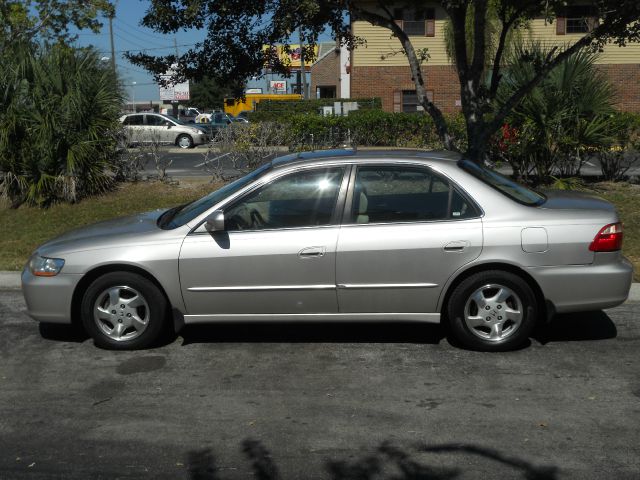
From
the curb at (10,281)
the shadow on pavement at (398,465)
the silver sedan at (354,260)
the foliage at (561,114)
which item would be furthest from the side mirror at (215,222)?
the foliage at (561,114)

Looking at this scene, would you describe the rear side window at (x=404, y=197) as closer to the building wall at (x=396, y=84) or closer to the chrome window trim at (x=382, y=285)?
the chrome window trim at (x=382, y=285)

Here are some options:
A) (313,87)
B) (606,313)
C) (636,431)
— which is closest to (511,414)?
(636,431)

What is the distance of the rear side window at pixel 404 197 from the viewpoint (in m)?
6.23

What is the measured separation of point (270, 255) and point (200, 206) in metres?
0.89

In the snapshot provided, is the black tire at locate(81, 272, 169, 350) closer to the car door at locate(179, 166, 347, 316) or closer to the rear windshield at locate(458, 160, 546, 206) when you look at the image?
the car door at locate(179, 166, 347, 316)

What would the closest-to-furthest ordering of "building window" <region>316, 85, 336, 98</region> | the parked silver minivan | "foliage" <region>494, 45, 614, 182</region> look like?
"foliage" <region>494, 45, 614, 182</region>
the parked silver minivan
"building window" <region>316, 85, 336, 98</region>

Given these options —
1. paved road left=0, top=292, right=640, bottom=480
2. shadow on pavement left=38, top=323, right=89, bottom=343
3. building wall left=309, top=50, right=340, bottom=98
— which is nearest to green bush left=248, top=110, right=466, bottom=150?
shadow on pavement left=38, top=323, right=89, bottom=343

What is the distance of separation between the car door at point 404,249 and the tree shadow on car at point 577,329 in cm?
119

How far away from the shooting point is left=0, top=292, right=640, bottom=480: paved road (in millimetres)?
4441

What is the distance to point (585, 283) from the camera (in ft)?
20.0

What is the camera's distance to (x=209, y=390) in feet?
18.5

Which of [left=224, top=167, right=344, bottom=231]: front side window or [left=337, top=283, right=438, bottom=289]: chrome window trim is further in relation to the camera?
[left=224, top=167, right=344, bottom=231]: front side window

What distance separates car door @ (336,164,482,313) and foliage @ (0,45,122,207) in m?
8.08

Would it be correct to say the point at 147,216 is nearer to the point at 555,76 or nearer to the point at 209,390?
the point at 209,390
